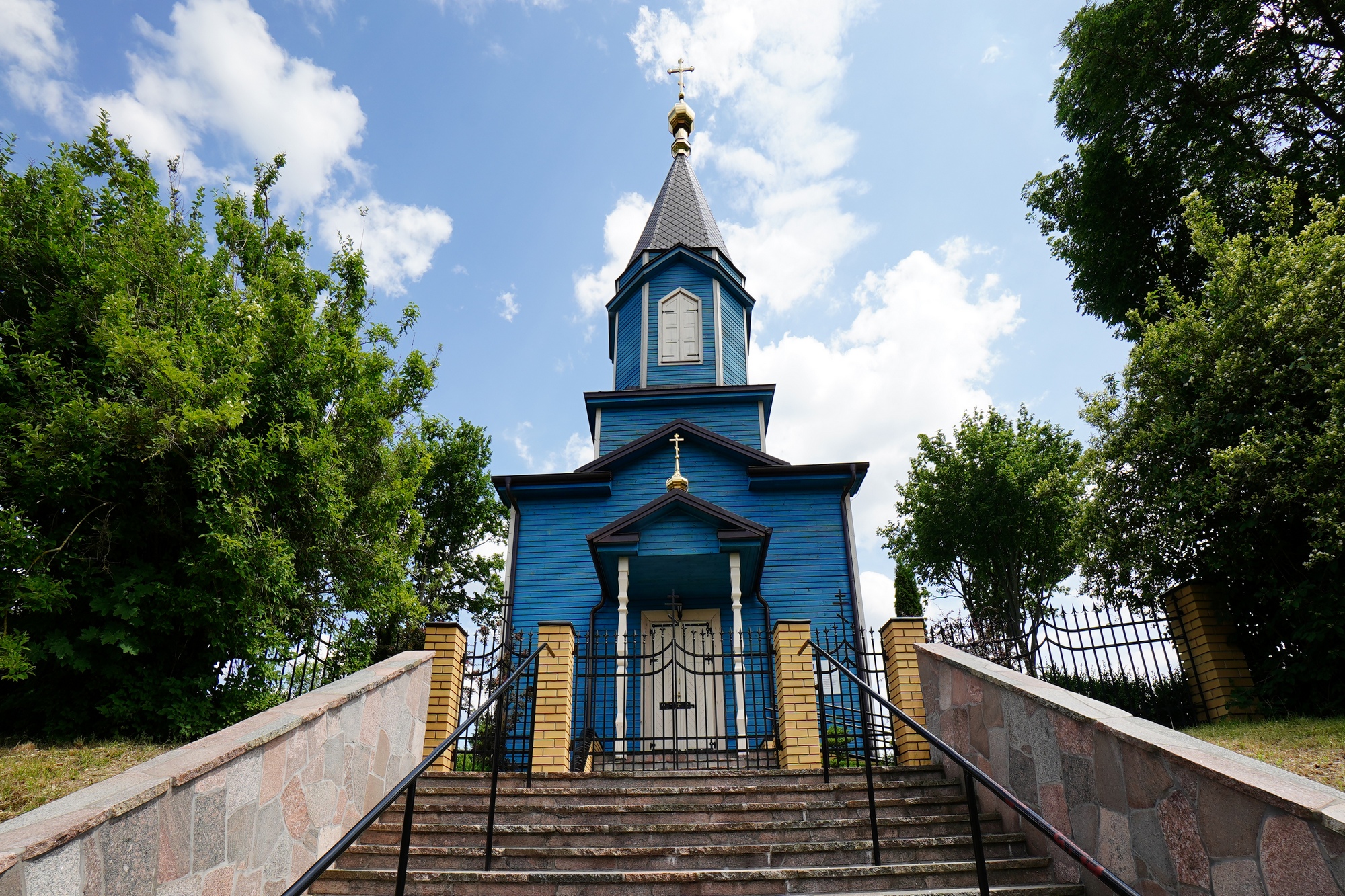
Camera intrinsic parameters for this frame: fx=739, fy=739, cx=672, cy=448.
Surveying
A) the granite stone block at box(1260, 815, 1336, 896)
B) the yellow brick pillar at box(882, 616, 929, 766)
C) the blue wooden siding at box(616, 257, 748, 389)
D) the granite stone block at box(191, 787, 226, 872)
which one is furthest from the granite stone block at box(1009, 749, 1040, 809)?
the blue wooden siding at box(616, 257, 748, 389)

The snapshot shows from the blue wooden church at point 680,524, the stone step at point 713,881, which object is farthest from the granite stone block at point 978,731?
the blue wooden church at point 680,524

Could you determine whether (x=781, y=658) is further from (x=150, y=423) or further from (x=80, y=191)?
(x=80, y=191)

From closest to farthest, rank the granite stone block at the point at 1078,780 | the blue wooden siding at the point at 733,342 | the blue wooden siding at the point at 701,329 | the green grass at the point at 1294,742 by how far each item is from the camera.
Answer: the granite stone block at the point at 1078,780, the green grass at the point at 1294,742, the blue wooden siding at the point at 701,329, the blue wooden siding at the point at 733,342

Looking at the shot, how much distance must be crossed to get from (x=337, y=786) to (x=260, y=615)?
3.37m

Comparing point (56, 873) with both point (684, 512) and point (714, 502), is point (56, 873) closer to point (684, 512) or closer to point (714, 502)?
point (684, 512)

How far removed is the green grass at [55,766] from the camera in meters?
4.95

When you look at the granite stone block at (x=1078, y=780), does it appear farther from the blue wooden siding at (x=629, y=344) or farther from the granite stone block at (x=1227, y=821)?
the blue wooden siding at (x=629, y=344)

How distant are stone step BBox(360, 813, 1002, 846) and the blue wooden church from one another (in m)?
2.46

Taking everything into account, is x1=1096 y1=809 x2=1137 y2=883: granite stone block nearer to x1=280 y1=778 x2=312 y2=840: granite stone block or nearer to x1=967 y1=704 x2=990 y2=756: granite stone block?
x1=967 y1=704 x2=990 y2=756: granite stone block

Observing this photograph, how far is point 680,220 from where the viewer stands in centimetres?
1922

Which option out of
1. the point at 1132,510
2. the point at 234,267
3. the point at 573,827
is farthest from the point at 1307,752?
the point at 234,267

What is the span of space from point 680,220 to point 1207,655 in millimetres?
15092

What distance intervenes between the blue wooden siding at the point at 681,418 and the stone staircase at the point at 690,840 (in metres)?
9.60

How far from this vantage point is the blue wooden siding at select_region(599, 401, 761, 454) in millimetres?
15422
